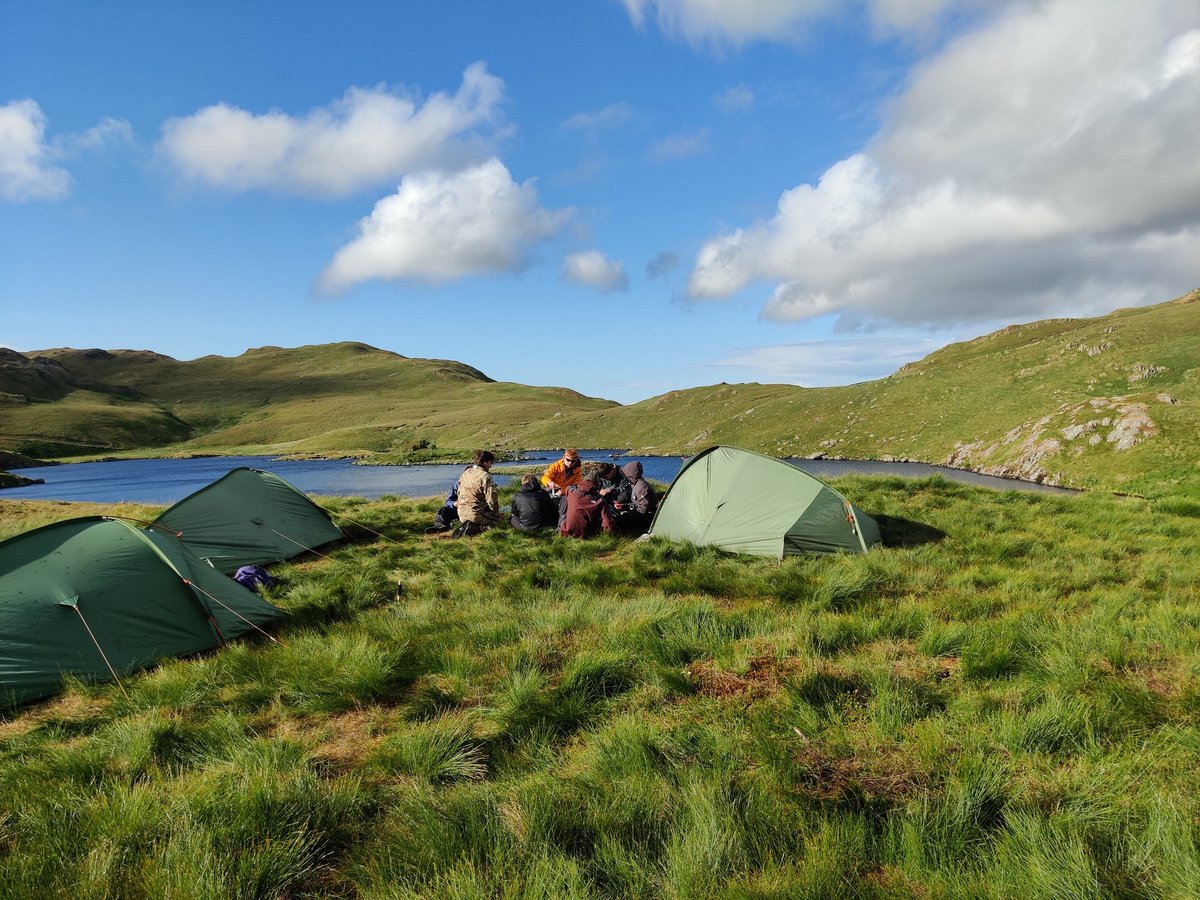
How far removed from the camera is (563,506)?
12766mm

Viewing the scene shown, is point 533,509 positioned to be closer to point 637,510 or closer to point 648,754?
point 637,510

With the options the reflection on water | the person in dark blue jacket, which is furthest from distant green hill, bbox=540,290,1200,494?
the person in dark blue jacket

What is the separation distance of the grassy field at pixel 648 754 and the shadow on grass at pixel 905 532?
3203mm

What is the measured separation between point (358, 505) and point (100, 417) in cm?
20948

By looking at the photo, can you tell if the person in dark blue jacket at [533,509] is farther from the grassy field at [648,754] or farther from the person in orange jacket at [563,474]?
the grassy field at [648,754]

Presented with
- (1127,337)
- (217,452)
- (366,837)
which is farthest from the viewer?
(217,452)

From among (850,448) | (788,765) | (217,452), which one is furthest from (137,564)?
(217,452)

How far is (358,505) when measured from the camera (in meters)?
17.4

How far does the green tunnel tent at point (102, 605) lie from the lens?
611cm

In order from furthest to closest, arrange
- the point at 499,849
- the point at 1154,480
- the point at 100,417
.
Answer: the point at 100,417
the point at 1154,480
the point at 499,849

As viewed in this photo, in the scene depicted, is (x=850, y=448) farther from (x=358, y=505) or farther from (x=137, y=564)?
(x=137, y=564)

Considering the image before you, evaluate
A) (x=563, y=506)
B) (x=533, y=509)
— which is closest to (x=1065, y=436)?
(x=563, y=506)

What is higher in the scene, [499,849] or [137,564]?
[137,564]

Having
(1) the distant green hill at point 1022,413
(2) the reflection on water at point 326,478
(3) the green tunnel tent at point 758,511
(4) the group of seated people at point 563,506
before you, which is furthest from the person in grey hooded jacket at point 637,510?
(2) the reflection on water at point 326,478
